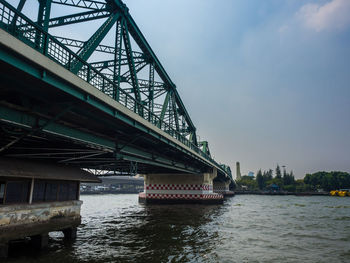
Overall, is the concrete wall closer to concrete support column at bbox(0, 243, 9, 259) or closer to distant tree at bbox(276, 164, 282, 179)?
concrete support column at bbox(0, 243, 9, 259)

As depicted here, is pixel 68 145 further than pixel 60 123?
Yes

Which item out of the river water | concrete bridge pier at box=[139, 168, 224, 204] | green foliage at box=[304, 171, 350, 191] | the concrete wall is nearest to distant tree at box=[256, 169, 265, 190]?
green foliage at box=[304, 171, 350, 191]

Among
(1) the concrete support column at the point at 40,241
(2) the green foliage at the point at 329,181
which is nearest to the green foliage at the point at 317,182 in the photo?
(2) the green foliage at the point at 329,181

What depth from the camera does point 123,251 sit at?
1400cm

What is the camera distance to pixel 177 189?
5028 centimetres

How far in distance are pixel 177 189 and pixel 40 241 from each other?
1483 inches

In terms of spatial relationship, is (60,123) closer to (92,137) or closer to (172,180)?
(92,137)

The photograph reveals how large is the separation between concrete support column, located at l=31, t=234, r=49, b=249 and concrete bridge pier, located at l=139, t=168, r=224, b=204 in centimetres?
3631

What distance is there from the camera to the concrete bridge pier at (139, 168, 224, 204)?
49500 millimetres

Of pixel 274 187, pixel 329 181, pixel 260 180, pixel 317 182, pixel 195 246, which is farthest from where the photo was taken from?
pixel 260 180

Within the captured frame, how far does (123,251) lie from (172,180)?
3690 cm

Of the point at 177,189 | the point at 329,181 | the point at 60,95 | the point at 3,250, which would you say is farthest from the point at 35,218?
the point at 329,181

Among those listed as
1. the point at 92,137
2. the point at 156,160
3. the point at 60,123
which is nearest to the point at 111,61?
the point at 156,160

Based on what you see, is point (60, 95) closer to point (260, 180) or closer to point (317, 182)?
point (317, 182)
